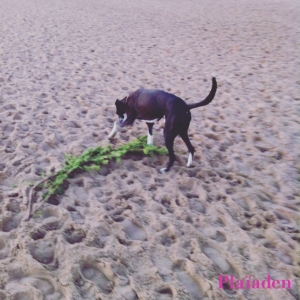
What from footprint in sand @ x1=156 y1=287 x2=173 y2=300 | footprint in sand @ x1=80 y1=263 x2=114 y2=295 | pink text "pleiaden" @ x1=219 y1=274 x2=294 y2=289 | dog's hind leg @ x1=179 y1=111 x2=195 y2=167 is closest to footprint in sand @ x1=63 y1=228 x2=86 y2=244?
footprint in sand @ x1=80 y1=263 x2=114 y2=295

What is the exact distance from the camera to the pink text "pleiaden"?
2744 millimetres

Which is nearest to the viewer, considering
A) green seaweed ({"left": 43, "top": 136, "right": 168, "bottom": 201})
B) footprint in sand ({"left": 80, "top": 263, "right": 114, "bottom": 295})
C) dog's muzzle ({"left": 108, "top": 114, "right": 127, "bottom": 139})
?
footprint in sand ({"left": 80, "top": 263, "right": 114, "bottom": 295})

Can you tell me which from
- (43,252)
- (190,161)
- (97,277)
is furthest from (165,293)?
(190,161)

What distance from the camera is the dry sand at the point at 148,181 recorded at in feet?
9.04

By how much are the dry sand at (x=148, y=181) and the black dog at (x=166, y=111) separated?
15.6 inches

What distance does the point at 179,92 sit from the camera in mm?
6383

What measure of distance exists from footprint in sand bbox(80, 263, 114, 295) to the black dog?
1.53 meters

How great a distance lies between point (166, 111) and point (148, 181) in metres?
0.75

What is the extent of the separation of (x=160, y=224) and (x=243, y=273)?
0.81 meters

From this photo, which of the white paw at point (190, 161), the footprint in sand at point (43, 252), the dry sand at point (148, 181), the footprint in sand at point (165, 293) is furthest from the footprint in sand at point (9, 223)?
the white paw at point (190, 161)

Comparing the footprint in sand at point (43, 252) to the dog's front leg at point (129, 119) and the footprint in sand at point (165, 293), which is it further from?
the dog's front leg at point (129, 119)

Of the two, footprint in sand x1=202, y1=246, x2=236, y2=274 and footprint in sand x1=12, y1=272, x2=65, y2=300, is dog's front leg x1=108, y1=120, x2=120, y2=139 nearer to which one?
footprint in sand x1=202, y1=246, x2=236, y2=274

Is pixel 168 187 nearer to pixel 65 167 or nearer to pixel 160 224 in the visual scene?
pixel 160 224

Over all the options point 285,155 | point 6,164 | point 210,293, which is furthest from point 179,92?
point 210,293
